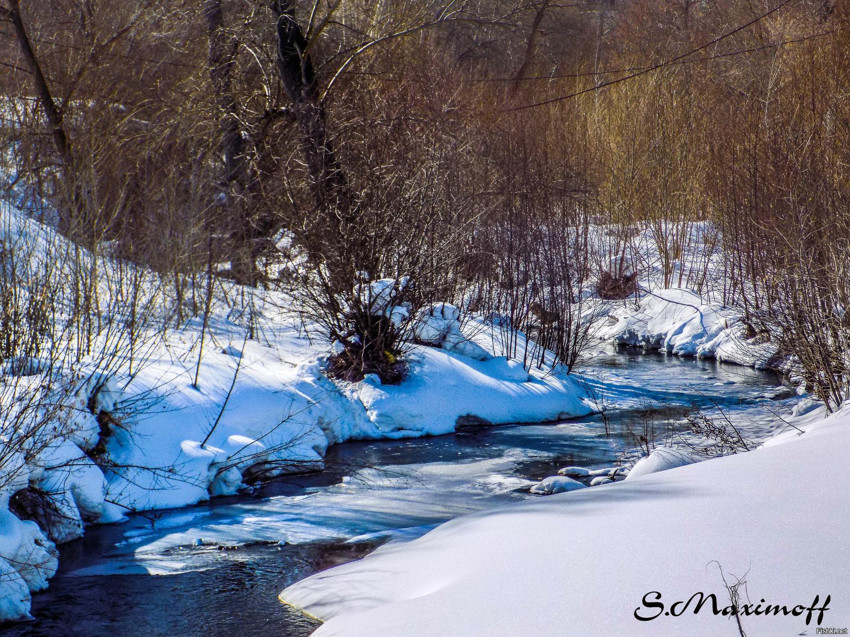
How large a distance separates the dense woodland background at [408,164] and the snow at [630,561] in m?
3.09

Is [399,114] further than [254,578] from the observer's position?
Yes

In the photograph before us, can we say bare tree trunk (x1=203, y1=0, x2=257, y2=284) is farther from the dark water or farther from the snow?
the snow

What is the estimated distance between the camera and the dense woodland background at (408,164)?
31.0ft

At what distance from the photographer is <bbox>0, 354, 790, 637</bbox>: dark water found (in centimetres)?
Answer: 488

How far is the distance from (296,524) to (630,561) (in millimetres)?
3430

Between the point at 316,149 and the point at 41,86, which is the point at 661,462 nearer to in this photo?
the point at 316,149

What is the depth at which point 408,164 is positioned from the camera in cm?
1091

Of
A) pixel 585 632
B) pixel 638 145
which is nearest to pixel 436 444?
pixel 585 632

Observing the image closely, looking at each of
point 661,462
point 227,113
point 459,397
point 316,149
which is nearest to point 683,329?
point 459,397

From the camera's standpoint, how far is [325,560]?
221 inches

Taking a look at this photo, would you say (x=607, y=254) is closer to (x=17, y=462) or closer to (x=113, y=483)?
(x=113, y=483)

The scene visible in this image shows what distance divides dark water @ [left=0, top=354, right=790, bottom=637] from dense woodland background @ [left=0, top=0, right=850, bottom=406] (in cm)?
148

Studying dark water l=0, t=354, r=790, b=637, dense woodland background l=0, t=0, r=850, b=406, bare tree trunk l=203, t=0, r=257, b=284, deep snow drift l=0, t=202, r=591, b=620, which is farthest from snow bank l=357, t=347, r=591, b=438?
bare tree trunk l=203, t=0, r=257, b=284

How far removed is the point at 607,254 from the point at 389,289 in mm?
8606
